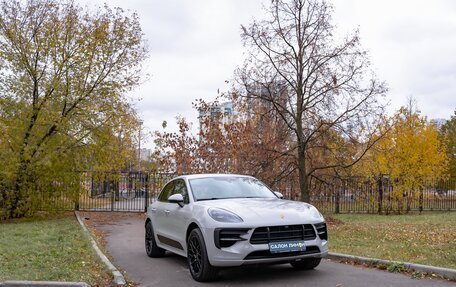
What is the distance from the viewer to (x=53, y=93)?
1842cm

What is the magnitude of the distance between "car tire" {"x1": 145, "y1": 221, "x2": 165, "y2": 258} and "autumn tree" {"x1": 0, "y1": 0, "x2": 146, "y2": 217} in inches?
352

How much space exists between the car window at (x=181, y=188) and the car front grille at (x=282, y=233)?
185 cm

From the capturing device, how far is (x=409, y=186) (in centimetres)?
2542

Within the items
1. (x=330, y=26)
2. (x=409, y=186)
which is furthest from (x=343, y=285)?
(x=409, y=186)

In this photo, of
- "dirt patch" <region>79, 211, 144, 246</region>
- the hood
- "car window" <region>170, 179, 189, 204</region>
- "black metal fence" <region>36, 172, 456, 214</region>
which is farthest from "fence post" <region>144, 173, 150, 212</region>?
the hood

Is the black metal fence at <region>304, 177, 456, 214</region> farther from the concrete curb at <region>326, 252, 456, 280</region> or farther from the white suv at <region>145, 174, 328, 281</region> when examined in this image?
the white suv at <region>145, 174, 328, 281</region>

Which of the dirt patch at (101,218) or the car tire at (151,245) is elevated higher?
the car tire at (151,245)

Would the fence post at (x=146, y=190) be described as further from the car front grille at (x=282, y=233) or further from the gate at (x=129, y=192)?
the car front grille at (x=282, y=233)

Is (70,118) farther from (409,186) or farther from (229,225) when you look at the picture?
(409,186)

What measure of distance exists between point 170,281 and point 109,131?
13.1 meters

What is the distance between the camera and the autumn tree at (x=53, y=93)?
17922 millimetres

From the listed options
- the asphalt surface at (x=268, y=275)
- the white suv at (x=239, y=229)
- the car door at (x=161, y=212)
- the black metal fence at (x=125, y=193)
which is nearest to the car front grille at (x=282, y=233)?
the white suv at (x=239, y=229)

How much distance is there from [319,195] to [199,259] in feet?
40.5

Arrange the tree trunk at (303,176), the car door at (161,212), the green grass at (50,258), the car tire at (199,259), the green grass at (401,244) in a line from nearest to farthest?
the car tire at (199,259) → the green grass at (50,258) → the green grass at (401,244) → the car door at (161,212) → the tree trunk at (303,176)
